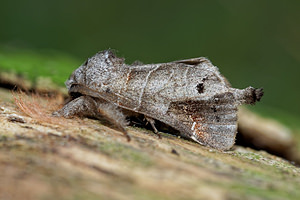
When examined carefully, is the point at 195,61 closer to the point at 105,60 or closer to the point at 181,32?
the point at 105,60

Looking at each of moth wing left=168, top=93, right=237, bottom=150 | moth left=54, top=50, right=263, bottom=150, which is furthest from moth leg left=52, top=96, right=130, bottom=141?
moth wing left=168, top=93, right=237, bottom=150

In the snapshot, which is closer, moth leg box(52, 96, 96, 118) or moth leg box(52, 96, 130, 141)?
moth leg box(52, 96, 130, 141)

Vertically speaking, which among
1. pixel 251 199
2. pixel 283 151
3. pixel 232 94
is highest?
pixel 232 94

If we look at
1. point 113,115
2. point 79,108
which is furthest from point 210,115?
point 79,108

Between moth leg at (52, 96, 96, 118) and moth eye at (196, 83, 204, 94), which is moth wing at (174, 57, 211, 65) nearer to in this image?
moth eye at (196, 83, 204, 94)

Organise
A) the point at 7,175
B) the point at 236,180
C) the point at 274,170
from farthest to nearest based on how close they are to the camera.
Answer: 1. the point at 274,170
2. the point at 236,180
3. the point at 7,175

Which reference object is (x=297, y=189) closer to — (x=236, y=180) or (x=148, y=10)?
(x=236, y=180)

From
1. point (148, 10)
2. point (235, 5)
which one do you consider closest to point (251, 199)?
point (235, 5)

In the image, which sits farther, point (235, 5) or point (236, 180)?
point (235, 5)
